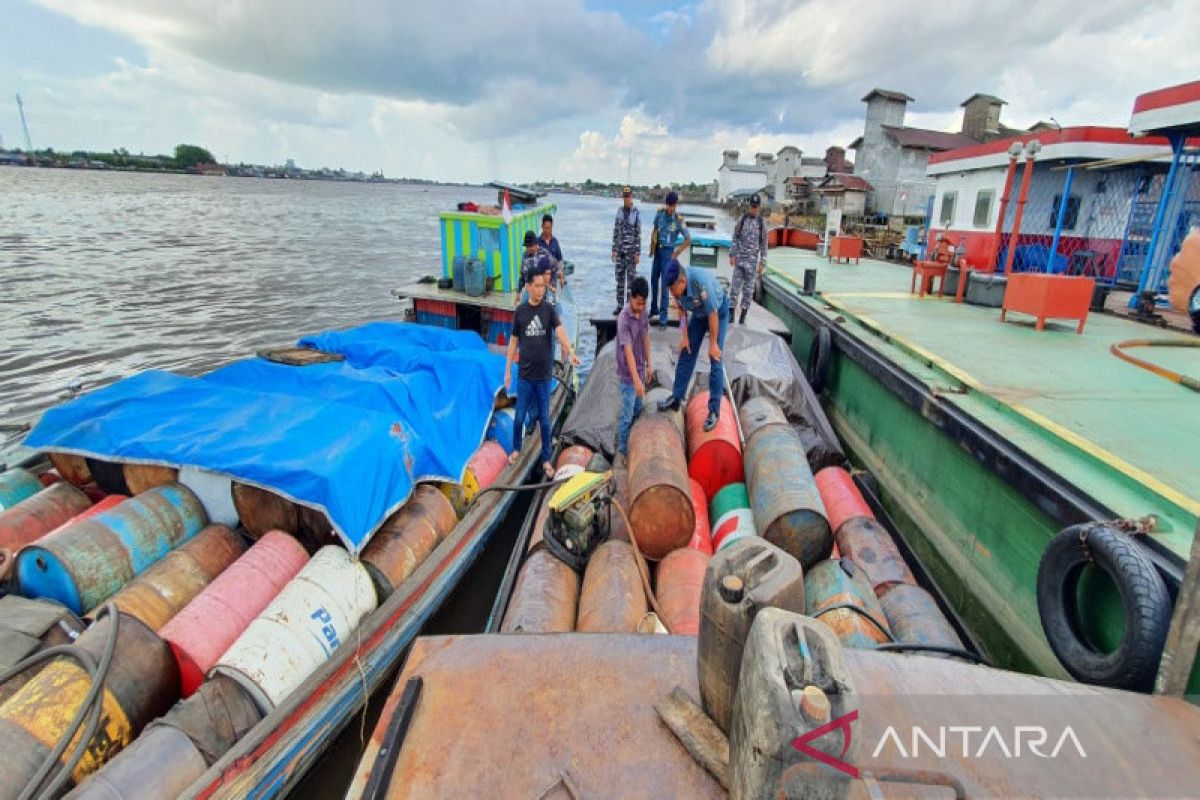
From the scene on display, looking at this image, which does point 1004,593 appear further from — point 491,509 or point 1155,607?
point 491,509

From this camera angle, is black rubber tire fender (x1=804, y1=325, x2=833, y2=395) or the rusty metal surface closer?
the rusty metal surface

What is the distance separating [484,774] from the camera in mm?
1836

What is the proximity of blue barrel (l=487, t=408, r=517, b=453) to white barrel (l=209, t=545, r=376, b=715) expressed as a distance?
9.78ft

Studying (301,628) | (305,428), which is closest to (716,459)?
(305,428)

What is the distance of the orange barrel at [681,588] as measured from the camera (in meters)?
4.20

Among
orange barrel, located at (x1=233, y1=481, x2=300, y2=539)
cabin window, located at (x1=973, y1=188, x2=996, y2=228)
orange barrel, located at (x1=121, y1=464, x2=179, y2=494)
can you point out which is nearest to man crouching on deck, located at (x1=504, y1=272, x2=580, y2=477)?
orange barrel, located at (x1=233, y1=481, x2=300, y2=539)

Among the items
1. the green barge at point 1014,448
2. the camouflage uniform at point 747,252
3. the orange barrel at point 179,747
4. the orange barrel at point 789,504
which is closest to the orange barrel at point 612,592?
the orange barrel at point 789,504

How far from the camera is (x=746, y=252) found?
10.5 metres

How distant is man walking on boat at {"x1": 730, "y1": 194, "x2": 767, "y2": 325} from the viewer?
10.2 metres

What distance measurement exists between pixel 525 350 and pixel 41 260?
94.8 ft

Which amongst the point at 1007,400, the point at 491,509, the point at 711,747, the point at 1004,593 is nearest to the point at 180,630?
the point at 491,509

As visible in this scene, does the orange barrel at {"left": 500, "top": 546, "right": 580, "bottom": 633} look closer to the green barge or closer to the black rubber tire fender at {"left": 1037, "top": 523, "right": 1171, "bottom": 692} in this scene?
the black rubber tire fender at {"left": 1037, "top": 523, "right": 1171, "bottom": 692}

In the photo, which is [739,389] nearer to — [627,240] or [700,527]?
[700,527]

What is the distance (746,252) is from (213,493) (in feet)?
28.6
